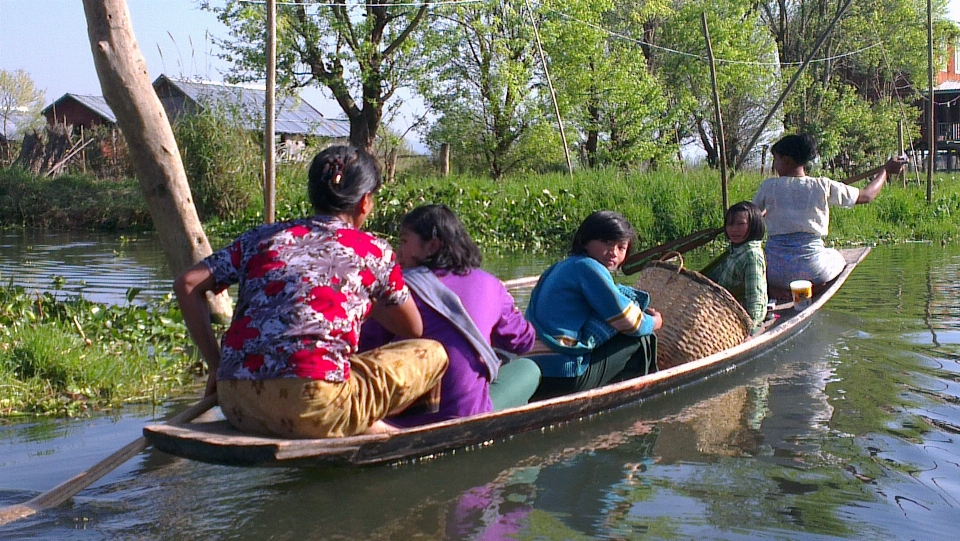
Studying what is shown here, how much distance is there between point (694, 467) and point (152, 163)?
3679 mm

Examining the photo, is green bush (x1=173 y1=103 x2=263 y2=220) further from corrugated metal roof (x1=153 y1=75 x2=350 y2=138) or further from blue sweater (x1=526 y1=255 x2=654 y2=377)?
blue sweater (x1=526 y1=255 x2=654 y2=377)

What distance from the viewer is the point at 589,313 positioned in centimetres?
532

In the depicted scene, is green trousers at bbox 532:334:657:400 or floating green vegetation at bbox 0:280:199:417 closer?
green trousers at bbox 532:334:657:400

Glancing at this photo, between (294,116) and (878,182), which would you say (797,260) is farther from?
(294,116)

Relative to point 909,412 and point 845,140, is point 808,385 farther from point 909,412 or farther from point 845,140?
point 845,140

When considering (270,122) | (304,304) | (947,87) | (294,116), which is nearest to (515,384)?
(304,304)

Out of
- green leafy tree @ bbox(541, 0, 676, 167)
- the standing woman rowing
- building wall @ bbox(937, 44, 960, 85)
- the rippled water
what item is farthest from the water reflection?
building wall @ bbox(937, 44, 960, 85)

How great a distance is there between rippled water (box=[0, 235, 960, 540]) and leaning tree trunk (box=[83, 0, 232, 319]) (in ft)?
4.22

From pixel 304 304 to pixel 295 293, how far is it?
0.05m

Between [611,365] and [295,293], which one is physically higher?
[295,293]

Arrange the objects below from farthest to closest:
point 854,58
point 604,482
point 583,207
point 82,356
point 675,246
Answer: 1. point 854,58
2. point 583,207
3. point 675,246
4. point 82,356
5. point 604,482

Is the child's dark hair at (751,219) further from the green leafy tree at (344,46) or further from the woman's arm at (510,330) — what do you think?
the green leafy tree at (344,46)

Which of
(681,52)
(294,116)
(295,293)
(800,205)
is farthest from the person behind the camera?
(294,116)

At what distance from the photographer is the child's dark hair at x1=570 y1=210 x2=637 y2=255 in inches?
199
